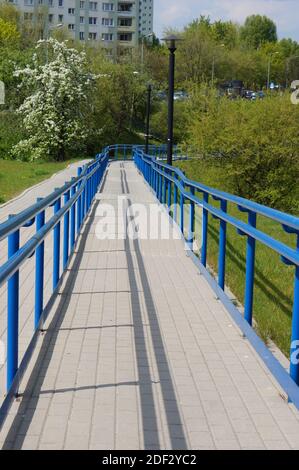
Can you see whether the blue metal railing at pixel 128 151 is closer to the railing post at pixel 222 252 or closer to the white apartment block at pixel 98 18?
the railing post at pixel 222 252

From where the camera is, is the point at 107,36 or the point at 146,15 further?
the point at 146,15

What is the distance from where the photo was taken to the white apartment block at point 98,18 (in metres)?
108

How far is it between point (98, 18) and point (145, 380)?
4408 inches

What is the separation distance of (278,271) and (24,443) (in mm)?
6772

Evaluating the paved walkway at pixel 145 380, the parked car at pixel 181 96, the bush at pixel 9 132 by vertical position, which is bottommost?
the paved walkway at pixel 145 380

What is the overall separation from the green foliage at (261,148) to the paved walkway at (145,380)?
18332 mm

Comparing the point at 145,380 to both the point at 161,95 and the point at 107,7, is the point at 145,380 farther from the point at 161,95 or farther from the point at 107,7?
the point at 107,7

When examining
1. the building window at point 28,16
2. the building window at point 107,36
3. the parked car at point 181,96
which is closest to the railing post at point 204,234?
the parked car at point 181,96

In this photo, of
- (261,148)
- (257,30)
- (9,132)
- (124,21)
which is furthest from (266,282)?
(257,30)

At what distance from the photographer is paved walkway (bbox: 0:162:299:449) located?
3992 mm

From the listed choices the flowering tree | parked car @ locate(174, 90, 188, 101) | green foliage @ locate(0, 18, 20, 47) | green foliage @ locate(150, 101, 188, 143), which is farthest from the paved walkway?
green foliage @ locate(0, 18, 20, 47)

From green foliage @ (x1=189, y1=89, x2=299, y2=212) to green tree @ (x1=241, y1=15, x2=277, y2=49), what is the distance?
116309 millimetres

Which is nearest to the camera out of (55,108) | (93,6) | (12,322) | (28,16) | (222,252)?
(12,322)

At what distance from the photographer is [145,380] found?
193 inches
